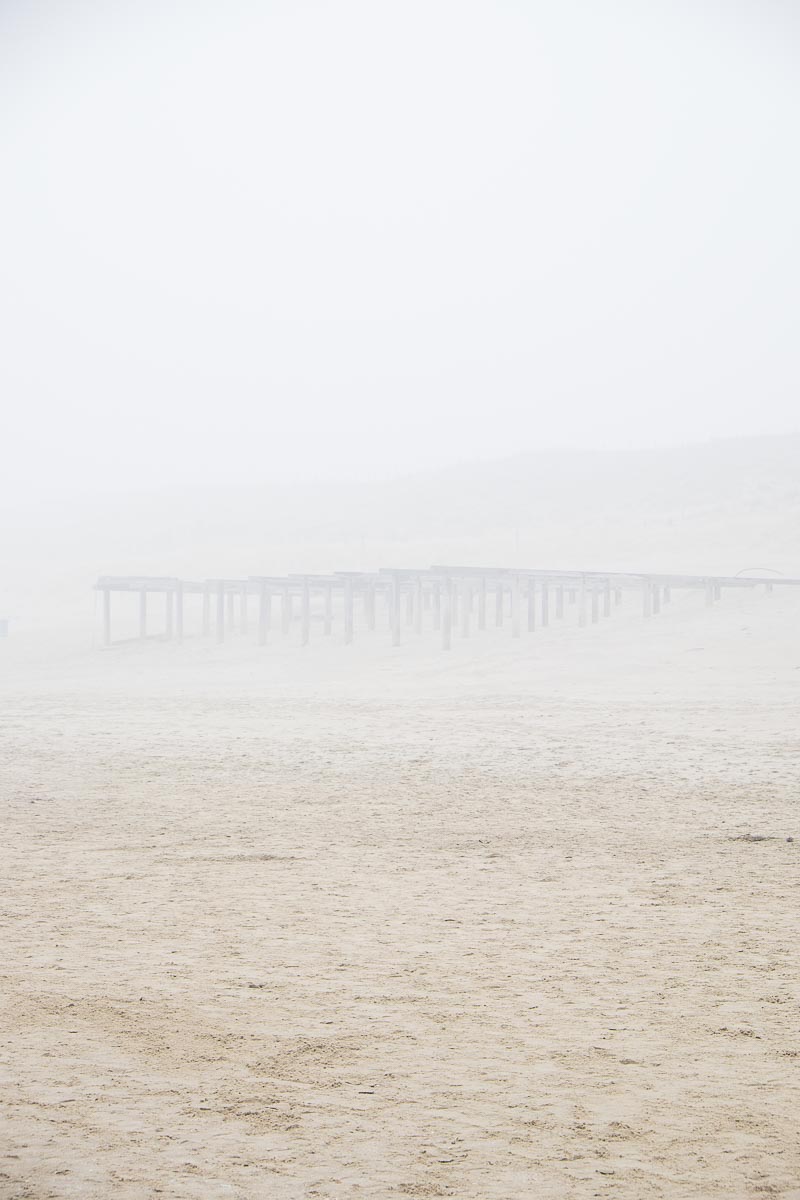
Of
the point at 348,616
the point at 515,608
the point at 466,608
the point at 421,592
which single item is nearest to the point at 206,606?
the point at 421,592

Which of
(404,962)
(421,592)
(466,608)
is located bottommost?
(404,962)

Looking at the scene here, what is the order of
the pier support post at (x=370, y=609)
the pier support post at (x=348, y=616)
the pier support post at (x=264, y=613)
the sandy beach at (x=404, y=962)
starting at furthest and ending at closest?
1. the pier support post at (x=370, y=609)
2. the pier support post at (x=264, y=613)
3. the pier support post at (x=348, y=616)
4. the sandy beach at (x=404, y=962)

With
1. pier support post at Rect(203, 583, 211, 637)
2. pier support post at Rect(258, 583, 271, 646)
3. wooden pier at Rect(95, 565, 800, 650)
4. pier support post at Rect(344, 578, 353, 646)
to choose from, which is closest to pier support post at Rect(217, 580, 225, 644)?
wooden pier at Rect(95, 565, 800, 650)

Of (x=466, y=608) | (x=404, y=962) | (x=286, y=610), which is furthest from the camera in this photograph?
(x=286, y=610)

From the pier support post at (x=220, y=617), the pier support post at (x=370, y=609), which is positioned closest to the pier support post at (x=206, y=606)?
the pier support post at (x=220, y=617)

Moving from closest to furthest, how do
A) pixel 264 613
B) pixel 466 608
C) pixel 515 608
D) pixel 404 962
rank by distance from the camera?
pixel 404 962 → pixel 515 608 → pixel 466 608 → pixel 264 613

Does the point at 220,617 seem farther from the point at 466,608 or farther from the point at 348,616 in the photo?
the point at 466,608

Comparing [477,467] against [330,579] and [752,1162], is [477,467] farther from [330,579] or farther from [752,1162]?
[752,1162]

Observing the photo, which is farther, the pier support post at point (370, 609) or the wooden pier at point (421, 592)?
the pier support post at point (370, 609)

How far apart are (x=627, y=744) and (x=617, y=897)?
5446 millimetres

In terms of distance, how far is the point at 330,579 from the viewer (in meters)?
28.0

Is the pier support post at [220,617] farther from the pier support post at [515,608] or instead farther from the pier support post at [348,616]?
the pier support post at [515,608]

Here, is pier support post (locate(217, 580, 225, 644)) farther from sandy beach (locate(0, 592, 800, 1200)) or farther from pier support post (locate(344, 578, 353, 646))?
sandy beach (locate(0, 592, 800, 1200))

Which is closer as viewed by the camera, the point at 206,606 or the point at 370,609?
the point at 370,609
